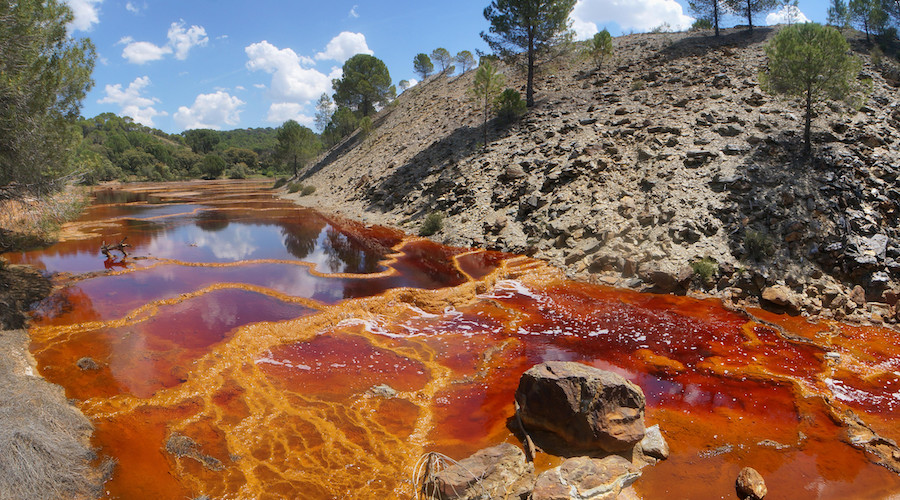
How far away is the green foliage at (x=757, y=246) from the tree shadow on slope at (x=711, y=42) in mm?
21592

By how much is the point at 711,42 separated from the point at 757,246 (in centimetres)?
2534

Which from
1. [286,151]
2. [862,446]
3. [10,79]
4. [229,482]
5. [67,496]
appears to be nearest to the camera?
[67,496]

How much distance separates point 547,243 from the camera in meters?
21.4

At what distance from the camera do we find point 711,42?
34.4m

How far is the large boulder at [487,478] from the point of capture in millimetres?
6574

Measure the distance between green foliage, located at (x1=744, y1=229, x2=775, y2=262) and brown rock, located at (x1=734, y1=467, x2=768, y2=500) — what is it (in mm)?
11784

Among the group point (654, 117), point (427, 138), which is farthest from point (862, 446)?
point (427, 138)

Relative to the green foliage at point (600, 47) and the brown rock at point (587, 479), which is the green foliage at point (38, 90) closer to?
the brown rock at point (587, 479)

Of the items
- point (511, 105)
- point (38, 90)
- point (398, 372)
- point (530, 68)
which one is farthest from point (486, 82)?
point (398, 372)

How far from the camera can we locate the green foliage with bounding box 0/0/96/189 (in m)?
13.7

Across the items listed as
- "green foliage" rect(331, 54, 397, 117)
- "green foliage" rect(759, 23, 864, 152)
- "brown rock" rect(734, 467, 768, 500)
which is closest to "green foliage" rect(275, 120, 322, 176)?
"green foliage" rect(331, 54, 397, 117)

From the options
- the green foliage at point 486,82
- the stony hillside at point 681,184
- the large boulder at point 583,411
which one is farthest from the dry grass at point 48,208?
the green foliage at point 486,82

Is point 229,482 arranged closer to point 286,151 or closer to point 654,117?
point 654,117

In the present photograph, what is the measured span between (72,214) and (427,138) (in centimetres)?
2647
